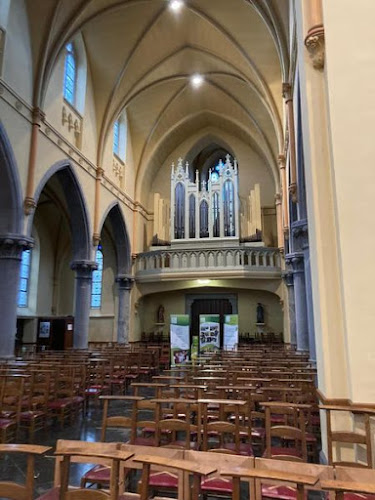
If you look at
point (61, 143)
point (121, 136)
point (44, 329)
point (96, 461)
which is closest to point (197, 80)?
point (121, 136)

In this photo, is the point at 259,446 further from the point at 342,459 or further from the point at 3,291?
the point at 3,291

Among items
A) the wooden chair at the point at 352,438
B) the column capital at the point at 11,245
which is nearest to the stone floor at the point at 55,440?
the wooden chair at the point at 352,438

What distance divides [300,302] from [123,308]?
355 inches

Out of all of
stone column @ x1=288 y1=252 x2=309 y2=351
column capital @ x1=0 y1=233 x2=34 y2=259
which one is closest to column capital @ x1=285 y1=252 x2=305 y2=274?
stone column @ x1=288 y1=252 x2=309 y2=351

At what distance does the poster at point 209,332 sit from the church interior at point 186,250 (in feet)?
0.19

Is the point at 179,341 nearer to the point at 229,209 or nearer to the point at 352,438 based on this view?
the point at 229,209

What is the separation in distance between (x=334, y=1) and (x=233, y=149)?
17.5 meters

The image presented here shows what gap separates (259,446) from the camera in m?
5.09

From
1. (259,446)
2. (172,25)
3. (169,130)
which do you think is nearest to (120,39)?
(172,25)

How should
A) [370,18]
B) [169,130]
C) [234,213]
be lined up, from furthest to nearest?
[169,130], [234,213], [370,18]

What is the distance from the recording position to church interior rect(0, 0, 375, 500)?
368cm

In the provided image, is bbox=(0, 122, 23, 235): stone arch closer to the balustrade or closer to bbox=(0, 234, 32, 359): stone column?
bbox=(0, 234, 32, 359): stone column

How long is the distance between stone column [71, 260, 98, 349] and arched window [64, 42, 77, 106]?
6.17 meters

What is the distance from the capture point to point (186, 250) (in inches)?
733
